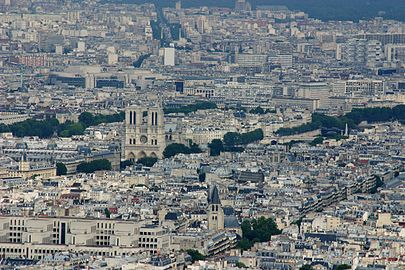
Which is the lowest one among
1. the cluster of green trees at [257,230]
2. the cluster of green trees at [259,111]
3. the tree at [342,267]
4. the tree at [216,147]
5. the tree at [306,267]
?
the cluster of green trees at [259,111]

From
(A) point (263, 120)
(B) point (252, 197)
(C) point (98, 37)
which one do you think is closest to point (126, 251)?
(B) point (252, 197)

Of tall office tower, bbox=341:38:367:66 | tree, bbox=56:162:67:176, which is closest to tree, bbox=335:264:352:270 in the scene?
tree, bbox=56:162:67:176

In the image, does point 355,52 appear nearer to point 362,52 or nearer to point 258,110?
point 362,52

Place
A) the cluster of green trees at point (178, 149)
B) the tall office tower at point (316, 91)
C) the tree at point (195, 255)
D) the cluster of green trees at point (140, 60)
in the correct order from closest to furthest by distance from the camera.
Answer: the tree at point (195, 255) < the cluster of green trees at point (178, 149) < the tall office tower at point (316, 91) < the cluster of green trees at point (140, 60)

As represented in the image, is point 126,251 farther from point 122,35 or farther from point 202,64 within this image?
point 122,35

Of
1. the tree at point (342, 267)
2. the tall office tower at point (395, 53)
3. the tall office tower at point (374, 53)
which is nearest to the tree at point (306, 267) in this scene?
the tree at point (342, 267)

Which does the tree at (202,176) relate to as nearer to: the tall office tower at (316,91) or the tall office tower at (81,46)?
the tall office tower at (316,91)

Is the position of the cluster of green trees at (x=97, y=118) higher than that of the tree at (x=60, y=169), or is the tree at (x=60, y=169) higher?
the tree at (x=60, y=169)
